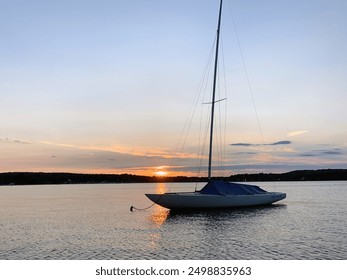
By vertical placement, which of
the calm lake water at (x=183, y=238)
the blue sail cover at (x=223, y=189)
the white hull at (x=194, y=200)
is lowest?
the calm lake water at (x=183, y=238)

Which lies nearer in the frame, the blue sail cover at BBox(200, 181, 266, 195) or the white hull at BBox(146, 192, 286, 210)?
the white hull at BBox(146, 192, 286, 210)

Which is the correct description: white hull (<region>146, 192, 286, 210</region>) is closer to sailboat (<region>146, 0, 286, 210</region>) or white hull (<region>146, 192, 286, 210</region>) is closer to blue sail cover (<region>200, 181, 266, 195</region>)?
sailboat (<region>146, 0, 286, 210</region>)

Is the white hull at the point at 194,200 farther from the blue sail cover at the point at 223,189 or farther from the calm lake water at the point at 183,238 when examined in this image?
the calm lake water at the point at 183,238

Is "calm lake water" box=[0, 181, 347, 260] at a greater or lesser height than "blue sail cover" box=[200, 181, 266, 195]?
lesser

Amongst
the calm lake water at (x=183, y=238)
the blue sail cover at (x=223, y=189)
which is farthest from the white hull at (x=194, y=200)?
the calm lake water at (x=183, y=238)

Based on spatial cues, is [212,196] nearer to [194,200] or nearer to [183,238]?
[194,200]

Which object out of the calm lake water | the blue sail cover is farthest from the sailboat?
the calm lake water

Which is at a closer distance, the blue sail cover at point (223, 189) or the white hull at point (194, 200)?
the white hull at point (194, 200)

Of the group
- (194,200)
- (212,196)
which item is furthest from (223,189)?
(194,200)

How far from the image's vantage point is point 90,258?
72.3 ft
